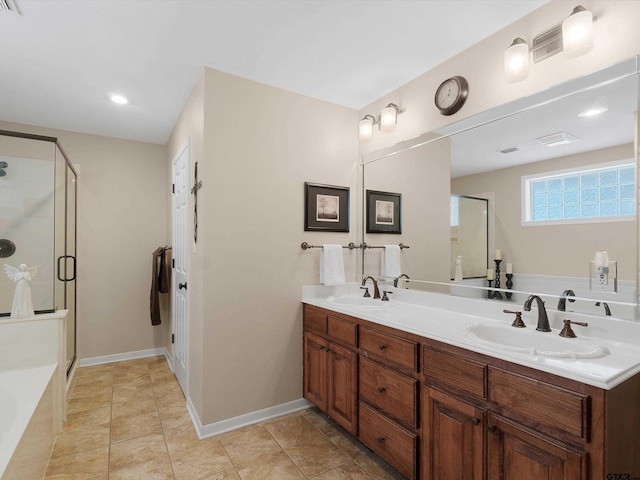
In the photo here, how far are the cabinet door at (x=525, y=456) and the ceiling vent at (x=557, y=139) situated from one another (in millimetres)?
1315

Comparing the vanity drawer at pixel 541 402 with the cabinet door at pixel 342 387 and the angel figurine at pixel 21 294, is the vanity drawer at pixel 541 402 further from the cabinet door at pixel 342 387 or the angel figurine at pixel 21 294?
the angel figurine at pixel 21 294

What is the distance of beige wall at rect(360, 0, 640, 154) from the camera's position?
1.44 meters

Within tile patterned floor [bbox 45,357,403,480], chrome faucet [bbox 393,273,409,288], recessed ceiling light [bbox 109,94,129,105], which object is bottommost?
tile patterned floor [bbox 45,357,403,480]

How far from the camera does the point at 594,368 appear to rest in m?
1.11

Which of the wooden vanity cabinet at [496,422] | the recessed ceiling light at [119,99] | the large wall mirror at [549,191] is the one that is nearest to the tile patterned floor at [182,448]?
the wooden vanity cabinet at [496,422]

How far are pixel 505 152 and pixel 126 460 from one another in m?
2.84

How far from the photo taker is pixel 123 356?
3.72 m

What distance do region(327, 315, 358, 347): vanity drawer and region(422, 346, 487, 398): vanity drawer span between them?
54 centimetres

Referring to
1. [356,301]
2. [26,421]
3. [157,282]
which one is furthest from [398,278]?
[157,282]

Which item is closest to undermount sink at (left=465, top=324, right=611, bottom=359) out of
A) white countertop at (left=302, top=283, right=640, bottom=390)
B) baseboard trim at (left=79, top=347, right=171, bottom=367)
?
white countertop at (left=302, top=283, right=640, bottom=390)

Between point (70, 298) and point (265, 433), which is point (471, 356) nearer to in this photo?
point (265, 433)

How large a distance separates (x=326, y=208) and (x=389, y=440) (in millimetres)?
1677

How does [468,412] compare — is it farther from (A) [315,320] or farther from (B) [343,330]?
(A) [315,320]

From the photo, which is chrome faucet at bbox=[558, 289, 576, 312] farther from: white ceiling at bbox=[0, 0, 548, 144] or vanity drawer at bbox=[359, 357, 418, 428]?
white ceiling at bbox=[0, 0, 548, 144]
